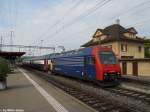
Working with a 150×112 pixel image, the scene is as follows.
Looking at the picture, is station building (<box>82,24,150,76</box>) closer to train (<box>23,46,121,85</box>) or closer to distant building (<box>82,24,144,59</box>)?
distant building (<box>82,24,144,59</box>)

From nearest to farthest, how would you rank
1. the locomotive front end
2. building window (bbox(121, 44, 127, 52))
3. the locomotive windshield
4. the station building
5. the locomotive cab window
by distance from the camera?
the locomotive front end < the locomotive windshield < the locomotive cab window < the station building < building window (bbox(121, 44, 127, 52))

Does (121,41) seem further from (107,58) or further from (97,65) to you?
(97,65)

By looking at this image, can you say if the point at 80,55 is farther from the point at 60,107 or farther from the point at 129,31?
the point at 129,31

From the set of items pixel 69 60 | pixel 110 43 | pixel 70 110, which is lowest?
pixel 70 110

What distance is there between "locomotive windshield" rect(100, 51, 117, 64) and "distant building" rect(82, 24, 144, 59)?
30.1 m

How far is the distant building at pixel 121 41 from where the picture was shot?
55562 mm

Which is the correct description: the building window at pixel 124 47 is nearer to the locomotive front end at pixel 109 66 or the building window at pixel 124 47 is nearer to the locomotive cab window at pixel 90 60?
the locomotive cab window at pixel 90 60

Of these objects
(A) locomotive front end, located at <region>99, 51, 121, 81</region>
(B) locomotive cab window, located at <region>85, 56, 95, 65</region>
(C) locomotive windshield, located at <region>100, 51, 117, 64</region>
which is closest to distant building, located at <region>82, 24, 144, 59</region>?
(B) locomotive cab window, located at <region>85, 56, 95, 65</region>

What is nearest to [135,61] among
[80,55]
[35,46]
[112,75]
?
[80,55]

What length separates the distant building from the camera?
55562mm

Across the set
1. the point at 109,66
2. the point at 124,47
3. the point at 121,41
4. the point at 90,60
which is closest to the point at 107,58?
the point at 109,66

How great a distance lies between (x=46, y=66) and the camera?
49219 mm

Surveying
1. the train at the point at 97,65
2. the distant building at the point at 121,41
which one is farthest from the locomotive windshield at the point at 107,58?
the distant building at the point at 121,41

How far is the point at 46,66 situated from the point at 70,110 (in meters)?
36.9
